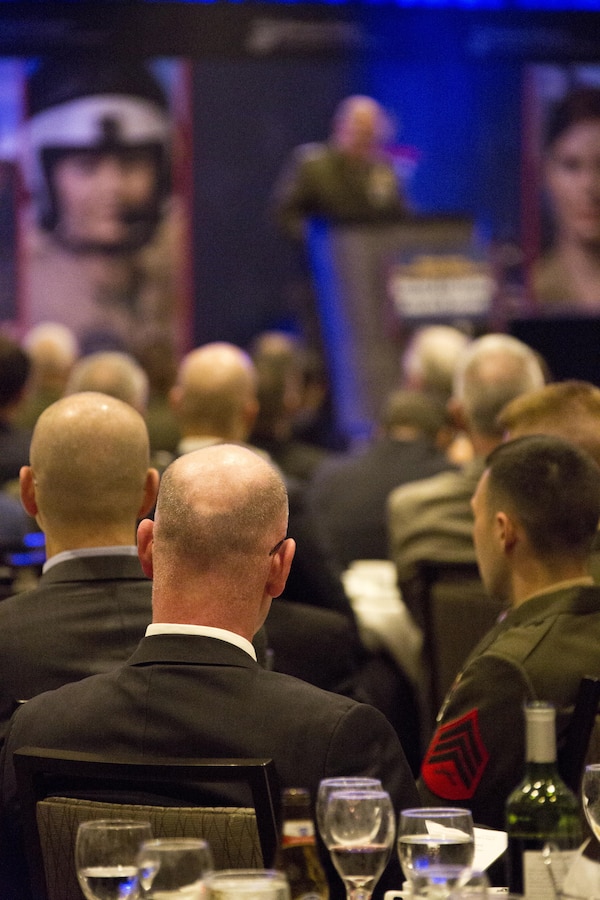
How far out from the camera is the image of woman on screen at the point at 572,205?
11.3 metres

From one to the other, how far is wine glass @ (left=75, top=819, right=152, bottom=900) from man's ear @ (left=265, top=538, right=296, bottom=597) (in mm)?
614

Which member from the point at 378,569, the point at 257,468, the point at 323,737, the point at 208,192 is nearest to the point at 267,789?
the point at 323,737

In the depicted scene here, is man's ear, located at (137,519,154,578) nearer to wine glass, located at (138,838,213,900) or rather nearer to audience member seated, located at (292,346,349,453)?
wine glass, located at (138,838,213,900)

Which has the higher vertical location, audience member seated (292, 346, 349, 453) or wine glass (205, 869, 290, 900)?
wine glass (205, 869, 290, 900)

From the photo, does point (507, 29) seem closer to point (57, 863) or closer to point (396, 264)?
point (396, 264)

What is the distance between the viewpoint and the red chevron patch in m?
2.42

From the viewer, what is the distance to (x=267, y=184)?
10.9 m

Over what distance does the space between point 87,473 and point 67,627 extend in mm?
405

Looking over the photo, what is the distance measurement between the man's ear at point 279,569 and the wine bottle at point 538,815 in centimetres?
58

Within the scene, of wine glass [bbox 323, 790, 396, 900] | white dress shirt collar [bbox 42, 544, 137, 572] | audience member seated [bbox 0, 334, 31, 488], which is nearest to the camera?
wine glass [bbox 323, 790, 396, 900]

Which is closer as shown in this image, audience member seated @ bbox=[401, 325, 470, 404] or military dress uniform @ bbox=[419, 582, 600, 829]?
military dress uniform @ bbox=[419, 582, 600, 829]

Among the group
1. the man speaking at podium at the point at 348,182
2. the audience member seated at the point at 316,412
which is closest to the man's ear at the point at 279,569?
the audience member seated at the point at 316,412

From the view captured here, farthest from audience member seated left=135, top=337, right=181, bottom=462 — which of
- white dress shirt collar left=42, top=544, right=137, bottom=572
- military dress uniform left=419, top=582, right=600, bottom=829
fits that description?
military dress uniform left=419, top=582, right=600, bottom=829

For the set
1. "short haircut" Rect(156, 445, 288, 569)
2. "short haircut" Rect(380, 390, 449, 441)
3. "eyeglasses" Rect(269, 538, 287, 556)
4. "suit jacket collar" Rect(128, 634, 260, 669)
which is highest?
"short haircut" Rect(156, 445, 288, 569)
